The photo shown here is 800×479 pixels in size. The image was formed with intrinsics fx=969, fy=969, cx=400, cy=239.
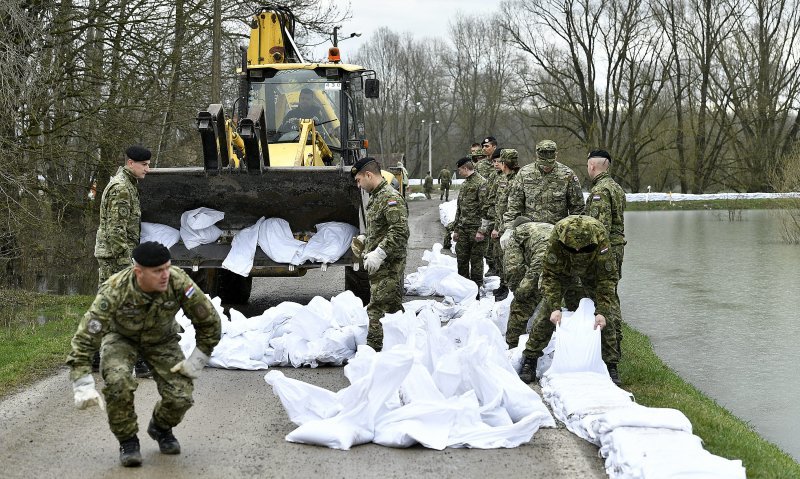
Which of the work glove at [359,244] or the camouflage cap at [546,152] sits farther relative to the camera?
the camouflage cap at [546,152]

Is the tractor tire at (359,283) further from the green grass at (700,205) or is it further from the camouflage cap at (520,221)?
the green grass at (700,205)

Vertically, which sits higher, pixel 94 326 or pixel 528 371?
pixel 94 326

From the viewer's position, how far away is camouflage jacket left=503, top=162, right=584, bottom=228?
31.9 ft

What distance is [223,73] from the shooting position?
25.5 m

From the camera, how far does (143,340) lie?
5.74 metres

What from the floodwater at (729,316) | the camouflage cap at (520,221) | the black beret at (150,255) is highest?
the black beret at (150,255)

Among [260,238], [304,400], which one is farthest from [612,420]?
[260,238]

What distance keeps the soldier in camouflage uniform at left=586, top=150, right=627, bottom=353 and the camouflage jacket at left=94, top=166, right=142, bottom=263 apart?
13.0 feet

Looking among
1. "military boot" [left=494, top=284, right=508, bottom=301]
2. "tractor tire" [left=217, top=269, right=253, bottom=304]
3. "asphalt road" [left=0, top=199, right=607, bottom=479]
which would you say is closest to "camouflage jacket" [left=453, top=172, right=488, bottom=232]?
"military boot" [left=494, top=284, right=508, bottom=301]

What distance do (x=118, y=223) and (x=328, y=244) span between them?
3.00 m

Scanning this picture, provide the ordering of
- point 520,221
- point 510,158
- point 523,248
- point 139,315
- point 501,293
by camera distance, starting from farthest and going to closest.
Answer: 1. point 501,293
2. point 510,158
3. point 520,221
4. point 523,248
5. point 139,315

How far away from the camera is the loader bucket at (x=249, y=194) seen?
10.6 meters

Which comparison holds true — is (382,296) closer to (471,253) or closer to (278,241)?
(278,241)

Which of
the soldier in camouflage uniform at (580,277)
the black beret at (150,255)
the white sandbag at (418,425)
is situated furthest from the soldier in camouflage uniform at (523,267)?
the black beret at (150,255)
